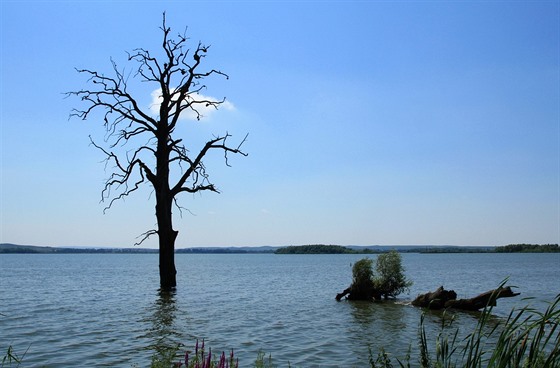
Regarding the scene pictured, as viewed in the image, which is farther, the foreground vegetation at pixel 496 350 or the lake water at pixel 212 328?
the lake water at pixel 212 328

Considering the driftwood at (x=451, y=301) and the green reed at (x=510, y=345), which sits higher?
the green reed at (x=510, y=345)

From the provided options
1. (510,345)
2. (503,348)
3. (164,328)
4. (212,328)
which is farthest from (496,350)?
(164,328)

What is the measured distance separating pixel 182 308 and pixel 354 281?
36.4 feet

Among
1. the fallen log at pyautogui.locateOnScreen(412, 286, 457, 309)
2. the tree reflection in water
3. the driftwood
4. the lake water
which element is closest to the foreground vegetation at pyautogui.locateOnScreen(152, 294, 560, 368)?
the lake water

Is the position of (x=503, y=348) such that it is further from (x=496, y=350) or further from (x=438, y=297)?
(x=438, y=297)

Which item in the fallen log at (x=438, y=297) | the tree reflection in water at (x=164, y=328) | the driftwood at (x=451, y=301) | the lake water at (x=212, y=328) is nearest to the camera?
the lake water at (x=212, y=328)

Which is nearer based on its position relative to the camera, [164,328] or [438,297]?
[164,328]

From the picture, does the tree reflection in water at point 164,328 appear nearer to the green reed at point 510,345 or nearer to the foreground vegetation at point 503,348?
the foreground vegetation at point 503,348

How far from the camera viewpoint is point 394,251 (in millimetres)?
29422

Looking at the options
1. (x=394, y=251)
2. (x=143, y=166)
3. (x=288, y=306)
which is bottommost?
(x=288, y=306)

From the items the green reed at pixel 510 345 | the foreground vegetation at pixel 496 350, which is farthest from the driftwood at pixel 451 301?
the green reed at pixel 510 345

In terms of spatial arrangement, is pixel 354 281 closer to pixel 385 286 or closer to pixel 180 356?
pixel 385 286

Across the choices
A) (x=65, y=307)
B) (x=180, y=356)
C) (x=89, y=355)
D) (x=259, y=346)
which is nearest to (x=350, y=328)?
(x=259, y=346)

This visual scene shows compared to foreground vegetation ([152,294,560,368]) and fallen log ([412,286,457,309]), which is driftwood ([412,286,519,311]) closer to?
fallen log ([412,286,457,309])
